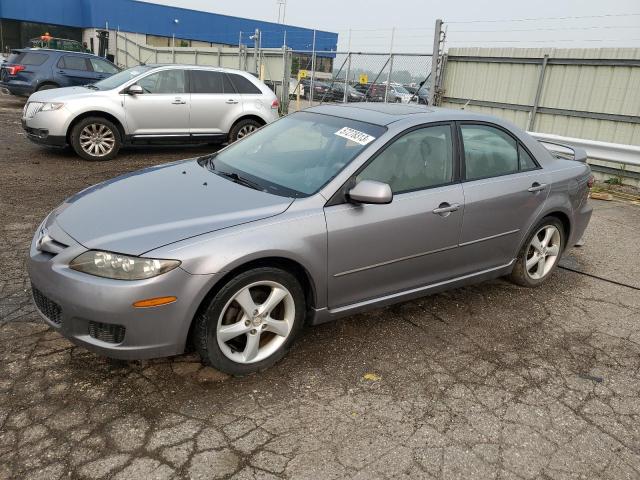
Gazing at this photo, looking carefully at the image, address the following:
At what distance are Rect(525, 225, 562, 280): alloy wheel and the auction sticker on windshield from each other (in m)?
1.83

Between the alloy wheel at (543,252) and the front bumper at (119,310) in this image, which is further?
the alloy wheel at (543,252)

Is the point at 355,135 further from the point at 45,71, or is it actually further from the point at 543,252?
the point at 45,71

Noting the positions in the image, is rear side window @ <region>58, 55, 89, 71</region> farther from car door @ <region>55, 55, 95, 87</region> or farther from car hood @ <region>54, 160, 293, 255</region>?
car hood @ <region>54, 160, 293, 255</region>

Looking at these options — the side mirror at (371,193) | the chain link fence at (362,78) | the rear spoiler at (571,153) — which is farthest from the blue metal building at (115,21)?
the side mirror at (371,193)

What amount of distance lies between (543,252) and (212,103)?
274 inches

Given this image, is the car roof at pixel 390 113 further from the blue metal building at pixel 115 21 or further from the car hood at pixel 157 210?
the blue metal building at pixel 115 21

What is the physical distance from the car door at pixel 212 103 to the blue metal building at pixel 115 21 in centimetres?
3062

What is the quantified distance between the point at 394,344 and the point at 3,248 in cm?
367

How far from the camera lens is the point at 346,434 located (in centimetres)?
275

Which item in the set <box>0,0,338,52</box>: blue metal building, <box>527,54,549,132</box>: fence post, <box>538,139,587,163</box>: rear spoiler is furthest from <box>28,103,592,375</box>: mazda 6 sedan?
<box>0,0,338,52</box>: blue metal building

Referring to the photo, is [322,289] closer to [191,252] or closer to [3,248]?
[191,252]

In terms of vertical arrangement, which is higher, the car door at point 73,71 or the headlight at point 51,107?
the car door at point 73,71

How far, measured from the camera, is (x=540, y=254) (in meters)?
4.69

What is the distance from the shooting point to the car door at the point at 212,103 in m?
9.75
